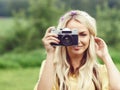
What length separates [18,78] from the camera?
12.1m

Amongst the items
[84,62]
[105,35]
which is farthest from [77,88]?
[105,35]

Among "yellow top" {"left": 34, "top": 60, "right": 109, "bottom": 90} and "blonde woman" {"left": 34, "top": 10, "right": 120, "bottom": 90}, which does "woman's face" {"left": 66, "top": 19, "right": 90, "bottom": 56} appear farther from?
"yellow top" {"left": 34, "top": 60, "right": 109, "bottom": 90}

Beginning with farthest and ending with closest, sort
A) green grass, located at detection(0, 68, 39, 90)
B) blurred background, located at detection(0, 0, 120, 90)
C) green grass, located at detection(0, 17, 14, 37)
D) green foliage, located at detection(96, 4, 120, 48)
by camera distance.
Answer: green grass, located at detection(0, 17, 14, 37), green foliage, located at detection(96, 4, 120, 48), blurred background, located at detection(0, 0, 120, 90), green grass, located at detection(0, 68, 39, 90)

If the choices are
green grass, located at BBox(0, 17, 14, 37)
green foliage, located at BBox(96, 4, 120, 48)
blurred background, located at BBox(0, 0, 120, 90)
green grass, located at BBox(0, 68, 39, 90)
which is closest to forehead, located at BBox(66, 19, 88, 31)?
green grass, located at BBox(0, 68, 39, 90)

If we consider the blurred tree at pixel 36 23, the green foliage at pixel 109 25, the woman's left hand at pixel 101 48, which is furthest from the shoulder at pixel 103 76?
the blurred tree at pixel 36 23

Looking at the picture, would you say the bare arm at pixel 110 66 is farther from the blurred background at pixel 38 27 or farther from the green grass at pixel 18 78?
the blurred background at pixel 38 27

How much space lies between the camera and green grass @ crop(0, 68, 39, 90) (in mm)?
11039

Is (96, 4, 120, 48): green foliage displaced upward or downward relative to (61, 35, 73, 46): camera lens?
downward

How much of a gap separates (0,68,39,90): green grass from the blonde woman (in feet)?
19.4

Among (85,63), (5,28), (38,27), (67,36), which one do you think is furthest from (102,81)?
(5,28)

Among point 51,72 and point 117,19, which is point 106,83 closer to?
point 51,72

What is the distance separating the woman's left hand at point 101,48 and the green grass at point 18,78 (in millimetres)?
5845

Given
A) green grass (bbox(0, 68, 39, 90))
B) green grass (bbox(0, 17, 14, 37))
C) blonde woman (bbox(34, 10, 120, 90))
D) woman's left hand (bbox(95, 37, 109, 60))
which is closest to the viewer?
blonde woman (bbox(34, 10, 120, 90))

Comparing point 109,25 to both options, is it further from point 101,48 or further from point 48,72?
point 48,72
